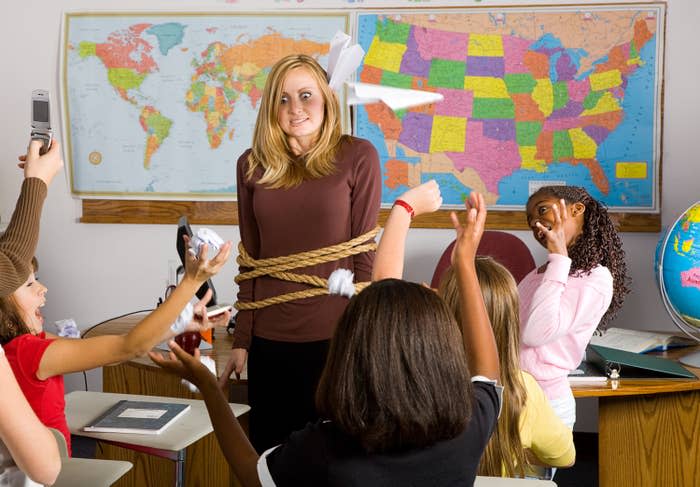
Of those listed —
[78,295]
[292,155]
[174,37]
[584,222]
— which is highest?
[174,37]

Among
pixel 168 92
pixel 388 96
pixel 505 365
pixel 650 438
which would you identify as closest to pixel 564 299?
pixel 650 438

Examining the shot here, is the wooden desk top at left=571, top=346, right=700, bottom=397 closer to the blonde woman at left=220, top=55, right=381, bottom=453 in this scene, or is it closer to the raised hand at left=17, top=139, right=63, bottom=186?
the blonde woman at left=220, top=55, right=381, bottom=453

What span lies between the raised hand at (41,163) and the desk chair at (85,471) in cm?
53

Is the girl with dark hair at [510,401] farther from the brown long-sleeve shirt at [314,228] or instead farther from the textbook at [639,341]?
the textbook at [639,341]

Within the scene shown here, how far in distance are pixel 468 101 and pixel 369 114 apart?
442 mm

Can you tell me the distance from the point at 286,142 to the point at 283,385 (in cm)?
56

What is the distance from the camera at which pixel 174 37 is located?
4.17 meters

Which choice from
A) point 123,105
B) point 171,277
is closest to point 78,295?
point 123,105

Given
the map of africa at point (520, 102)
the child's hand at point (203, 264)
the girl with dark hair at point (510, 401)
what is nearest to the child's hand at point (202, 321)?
the child's hand at point (203, 264)

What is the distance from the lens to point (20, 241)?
5.08 ft

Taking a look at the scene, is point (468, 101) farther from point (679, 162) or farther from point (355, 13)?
point (679, 162)

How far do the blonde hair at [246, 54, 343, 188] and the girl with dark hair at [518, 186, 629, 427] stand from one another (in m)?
0.59

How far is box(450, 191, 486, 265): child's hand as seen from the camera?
1407 mm

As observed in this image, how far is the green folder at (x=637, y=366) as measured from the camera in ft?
8.77
